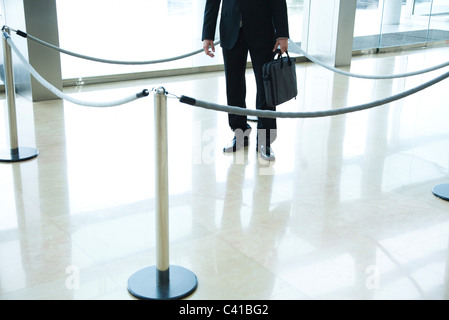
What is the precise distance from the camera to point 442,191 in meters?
4.68

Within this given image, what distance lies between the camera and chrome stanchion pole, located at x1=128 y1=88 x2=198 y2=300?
9.73ft

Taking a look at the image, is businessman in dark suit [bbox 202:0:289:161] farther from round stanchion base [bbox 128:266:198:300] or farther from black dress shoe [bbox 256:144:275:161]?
round stanchion base [bbox 128:266:198:300]

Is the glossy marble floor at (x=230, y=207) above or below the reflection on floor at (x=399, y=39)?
below

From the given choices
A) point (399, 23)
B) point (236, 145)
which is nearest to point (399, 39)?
point (399, 23)

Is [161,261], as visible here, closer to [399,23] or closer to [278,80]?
[278,80]

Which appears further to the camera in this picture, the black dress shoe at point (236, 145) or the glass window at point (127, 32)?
the glass window at point (127, 32)

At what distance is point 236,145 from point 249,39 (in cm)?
107

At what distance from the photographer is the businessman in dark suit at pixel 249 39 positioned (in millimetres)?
4973

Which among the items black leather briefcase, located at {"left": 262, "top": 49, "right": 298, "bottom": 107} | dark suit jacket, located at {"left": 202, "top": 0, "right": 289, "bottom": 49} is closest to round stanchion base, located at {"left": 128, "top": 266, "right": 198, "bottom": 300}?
black leather briefcase, located at {"left": 262, "top": 49, "right": 298, "bottom": 107}

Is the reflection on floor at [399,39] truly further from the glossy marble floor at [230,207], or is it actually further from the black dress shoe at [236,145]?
the black dress shoe at [236,145]

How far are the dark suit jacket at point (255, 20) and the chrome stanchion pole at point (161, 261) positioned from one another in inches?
89.9

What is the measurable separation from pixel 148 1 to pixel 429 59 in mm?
5787

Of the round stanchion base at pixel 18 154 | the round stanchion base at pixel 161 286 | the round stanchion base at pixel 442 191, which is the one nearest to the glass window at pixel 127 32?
the round stanchion base at pixel 18 154

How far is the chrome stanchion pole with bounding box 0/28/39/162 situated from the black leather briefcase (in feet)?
6.93
